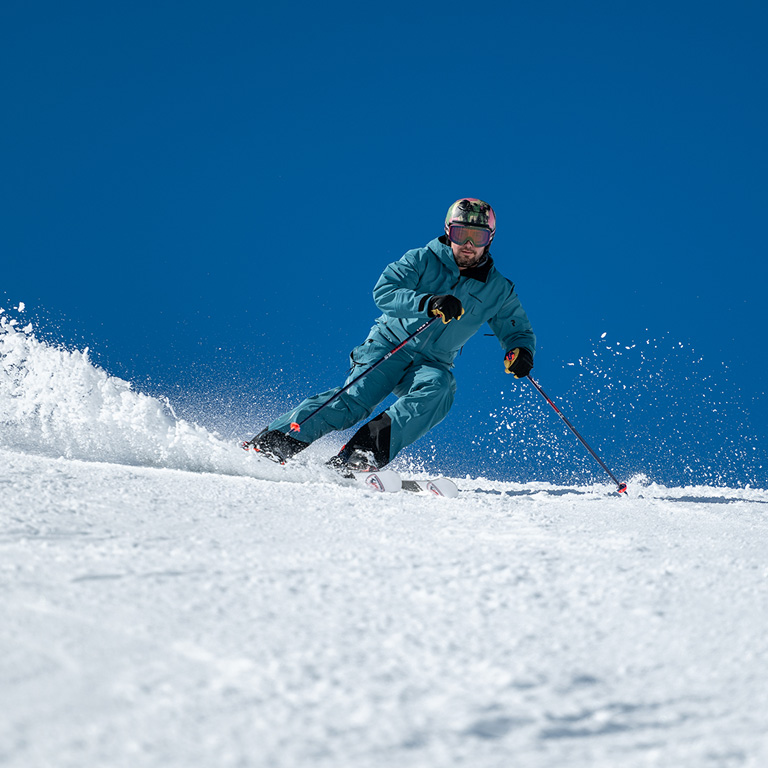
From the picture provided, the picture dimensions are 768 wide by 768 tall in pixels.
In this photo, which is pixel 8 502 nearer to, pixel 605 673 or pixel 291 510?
pixel 291 510

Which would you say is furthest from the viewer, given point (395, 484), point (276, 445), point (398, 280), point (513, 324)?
point (513, 324)

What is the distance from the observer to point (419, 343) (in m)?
4.66

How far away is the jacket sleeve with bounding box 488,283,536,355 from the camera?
4.82 metres

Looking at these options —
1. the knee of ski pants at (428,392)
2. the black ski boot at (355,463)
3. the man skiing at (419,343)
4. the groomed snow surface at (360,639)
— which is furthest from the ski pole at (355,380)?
the groomed snow surface at (360,639)

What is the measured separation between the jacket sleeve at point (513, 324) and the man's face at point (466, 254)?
38 cm

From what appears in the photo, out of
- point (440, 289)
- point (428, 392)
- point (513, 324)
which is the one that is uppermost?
point (440, 289)

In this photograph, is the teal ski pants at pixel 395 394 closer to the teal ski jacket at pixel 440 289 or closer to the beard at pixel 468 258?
the teal ski jacket at pixel 440 289

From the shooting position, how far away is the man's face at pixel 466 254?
15.0ft

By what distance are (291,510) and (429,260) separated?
261cm

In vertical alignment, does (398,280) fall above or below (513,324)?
above

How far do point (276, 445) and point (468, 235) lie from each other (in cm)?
192

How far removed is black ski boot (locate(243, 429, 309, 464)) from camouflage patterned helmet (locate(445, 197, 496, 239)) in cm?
184

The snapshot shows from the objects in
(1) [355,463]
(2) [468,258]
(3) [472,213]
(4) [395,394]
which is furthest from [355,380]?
(3) [472,213]

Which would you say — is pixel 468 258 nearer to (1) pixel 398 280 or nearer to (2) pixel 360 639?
(1) pixel 398 280
